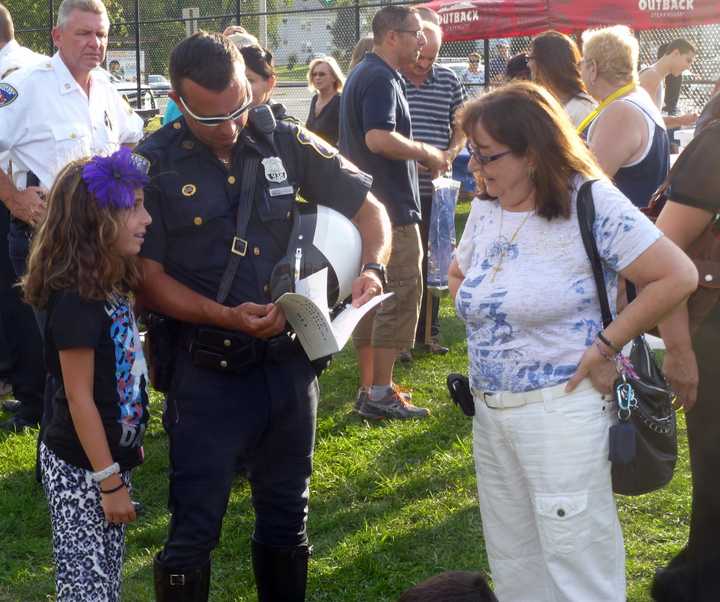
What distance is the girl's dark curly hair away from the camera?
9.64ft

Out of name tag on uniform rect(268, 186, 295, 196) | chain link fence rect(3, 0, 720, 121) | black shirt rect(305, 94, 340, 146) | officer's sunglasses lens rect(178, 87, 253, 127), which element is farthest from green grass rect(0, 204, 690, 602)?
chain link fence rect(3, 0, 720, 121)

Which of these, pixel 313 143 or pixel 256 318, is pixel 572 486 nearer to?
pixel 256 318

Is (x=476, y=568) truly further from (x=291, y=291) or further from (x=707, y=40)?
(x=707, y=40)

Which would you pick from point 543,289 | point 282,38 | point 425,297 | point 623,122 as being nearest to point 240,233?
point 543,289

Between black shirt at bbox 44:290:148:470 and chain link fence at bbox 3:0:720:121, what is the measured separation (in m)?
12.5

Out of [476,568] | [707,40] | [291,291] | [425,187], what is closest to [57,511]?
[291,291]

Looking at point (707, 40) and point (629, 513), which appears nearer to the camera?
point (629, 513)

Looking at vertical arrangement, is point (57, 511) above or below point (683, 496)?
above

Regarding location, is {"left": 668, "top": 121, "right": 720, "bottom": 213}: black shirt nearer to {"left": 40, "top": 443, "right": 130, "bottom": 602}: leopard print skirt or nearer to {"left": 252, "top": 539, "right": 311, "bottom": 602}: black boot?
{"left": 252, "top": 539, "right": 311, "bottom": 602}: black boot

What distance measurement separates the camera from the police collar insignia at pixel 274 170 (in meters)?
3.21

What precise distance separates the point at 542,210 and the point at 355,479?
8.48ft

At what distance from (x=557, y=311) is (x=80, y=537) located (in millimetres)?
1511

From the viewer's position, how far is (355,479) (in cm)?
514

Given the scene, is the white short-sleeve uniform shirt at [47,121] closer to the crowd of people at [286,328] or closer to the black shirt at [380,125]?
the black shirt at [380,125]
